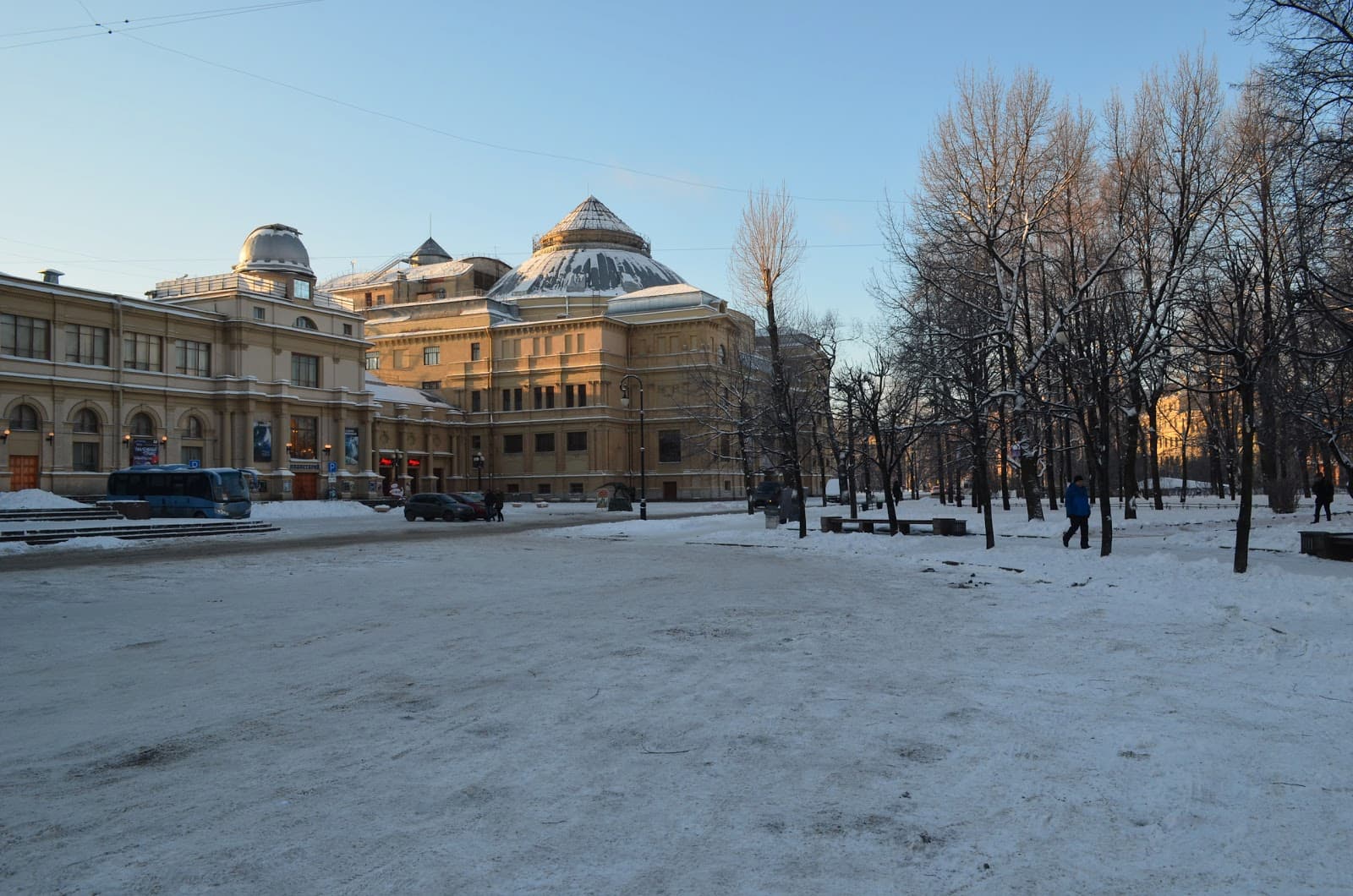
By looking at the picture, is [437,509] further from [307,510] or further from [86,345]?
[86,345]

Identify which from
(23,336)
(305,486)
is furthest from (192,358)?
(305,486)

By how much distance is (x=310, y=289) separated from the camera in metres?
64.9

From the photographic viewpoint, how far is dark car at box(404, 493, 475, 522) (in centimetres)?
4578

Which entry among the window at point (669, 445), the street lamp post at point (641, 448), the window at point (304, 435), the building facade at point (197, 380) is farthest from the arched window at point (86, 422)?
the window at point (669, 445)

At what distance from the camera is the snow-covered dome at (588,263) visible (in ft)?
297

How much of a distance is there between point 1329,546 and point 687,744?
15.5 metres

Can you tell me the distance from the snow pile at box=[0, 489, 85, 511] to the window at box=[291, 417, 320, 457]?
68.3 feet

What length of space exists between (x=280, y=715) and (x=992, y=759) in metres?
5.19

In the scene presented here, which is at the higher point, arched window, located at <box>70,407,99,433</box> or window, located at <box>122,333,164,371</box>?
window, located at <box>122,333,164,371</box>

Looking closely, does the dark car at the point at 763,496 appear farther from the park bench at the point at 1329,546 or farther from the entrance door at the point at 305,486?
the entrance door at the point at 305,486

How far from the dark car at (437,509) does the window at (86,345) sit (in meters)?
20.5

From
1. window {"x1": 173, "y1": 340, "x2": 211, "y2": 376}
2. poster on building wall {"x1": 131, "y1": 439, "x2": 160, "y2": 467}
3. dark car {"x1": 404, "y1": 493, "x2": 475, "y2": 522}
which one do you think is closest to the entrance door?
window {"x1": 173, "y1": 340, "x2": 211, "y2": 376}

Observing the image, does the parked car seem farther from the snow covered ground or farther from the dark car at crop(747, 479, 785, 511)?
the snow covered ground

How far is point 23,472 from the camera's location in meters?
46.9
